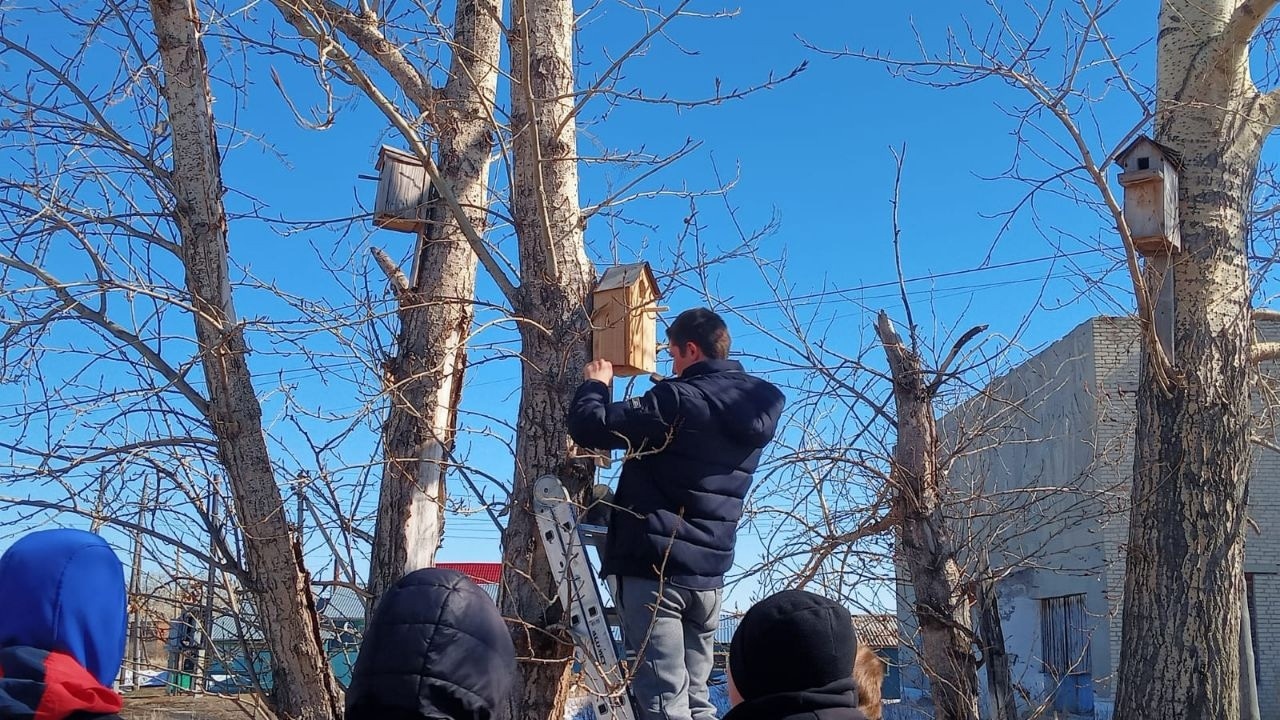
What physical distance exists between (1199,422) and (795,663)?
3.88 m

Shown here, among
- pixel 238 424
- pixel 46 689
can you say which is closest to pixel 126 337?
pixel 238 424

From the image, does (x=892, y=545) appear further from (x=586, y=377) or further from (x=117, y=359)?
(x=117, y=359)

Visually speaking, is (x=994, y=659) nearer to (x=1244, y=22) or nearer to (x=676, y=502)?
(x=676, y=502)

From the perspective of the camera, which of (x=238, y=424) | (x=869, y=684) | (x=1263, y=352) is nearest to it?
(x=869, y=684)

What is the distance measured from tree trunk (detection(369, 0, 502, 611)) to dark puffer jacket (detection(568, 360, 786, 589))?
0.77m

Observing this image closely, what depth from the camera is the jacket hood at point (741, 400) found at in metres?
3.93

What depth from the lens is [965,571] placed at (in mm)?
5051

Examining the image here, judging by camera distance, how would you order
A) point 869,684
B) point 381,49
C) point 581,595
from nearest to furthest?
point 869,684, point 581,595, point 381,49

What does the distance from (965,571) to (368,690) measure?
373cm

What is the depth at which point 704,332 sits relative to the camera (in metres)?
4.14

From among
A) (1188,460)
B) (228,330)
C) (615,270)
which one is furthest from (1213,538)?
(228,330)

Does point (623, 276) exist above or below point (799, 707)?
above

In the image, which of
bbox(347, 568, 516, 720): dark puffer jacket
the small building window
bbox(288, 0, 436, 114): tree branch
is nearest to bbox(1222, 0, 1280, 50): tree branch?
bbox(288, 0, 436, 114): tree branch

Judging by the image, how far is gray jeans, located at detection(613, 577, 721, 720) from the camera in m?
3.67
